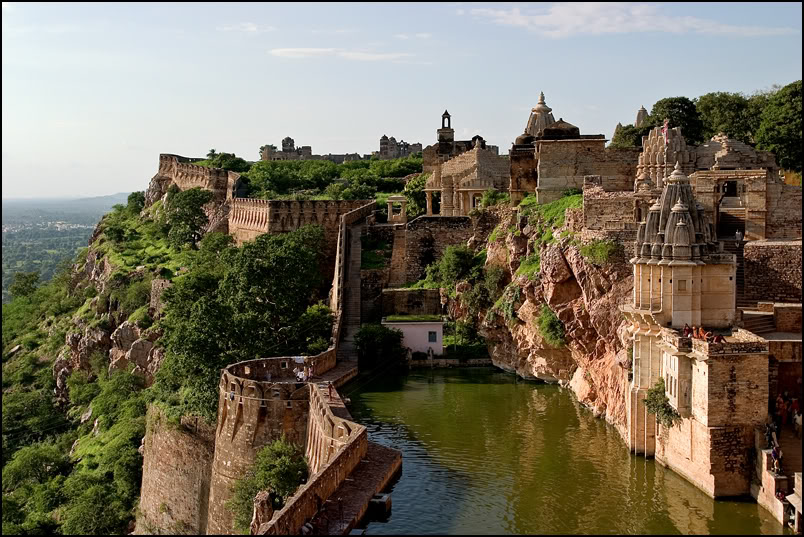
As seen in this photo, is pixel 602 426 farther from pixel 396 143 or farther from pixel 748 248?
pixel 396 143

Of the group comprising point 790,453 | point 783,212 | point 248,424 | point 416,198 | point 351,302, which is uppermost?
point 416,198

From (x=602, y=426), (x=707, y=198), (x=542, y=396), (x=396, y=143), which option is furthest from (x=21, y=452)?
(x=396, y=143)

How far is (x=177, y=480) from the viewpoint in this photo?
107ft

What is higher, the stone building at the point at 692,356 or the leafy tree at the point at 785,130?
the leafy tree at the point at 785,130

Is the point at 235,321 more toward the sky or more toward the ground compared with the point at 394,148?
more toward the ground

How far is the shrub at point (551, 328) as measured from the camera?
3438cm

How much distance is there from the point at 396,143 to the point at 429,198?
165 ft

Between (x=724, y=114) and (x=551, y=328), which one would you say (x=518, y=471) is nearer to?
(x=551, y=328)

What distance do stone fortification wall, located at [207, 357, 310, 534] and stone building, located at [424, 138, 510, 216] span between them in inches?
789

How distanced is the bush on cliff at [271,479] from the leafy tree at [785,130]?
23700 millimetres

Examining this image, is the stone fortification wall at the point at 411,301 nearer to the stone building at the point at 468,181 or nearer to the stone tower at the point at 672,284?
the stone building at the point at 468,181

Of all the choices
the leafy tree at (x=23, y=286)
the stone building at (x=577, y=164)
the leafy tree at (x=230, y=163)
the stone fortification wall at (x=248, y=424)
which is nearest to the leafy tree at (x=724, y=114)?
the stone building at (x=577, y=164)

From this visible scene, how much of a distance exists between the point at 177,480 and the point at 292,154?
68.4 m

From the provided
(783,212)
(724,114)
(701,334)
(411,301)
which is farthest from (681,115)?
(701,334)
